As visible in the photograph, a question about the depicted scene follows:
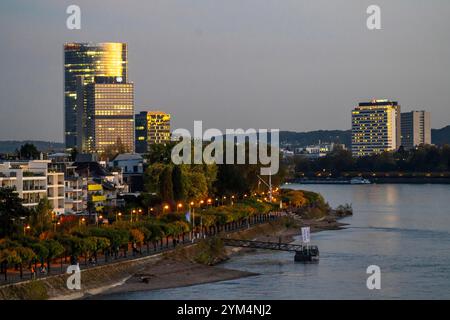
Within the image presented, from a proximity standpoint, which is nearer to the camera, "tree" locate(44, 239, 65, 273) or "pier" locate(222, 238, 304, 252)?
"tree" locate(44, 239, 65, 273)

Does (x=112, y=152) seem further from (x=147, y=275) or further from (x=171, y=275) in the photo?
(x=147, y=275)

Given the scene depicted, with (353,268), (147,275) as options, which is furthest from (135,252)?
(353,268)

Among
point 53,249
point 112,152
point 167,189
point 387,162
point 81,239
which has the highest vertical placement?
point 112,152

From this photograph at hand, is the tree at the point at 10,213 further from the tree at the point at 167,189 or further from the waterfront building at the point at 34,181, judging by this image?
the tree at the point at 167,189

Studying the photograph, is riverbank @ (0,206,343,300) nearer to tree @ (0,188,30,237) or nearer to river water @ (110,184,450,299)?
river water @ (110,184,450,299)

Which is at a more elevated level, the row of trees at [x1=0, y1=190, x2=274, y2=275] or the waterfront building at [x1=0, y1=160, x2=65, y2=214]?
the waterfront building at [x1=0, y1=160, x2=65, y2=214]

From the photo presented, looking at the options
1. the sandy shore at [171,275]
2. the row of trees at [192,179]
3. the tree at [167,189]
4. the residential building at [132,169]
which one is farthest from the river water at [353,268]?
the residential building at [132,169]

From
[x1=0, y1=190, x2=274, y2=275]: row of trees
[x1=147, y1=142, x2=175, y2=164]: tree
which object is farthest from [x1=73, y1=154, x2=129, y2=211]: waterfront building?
[x1=0, y1=190, x2=274, y2=275]: row of trees

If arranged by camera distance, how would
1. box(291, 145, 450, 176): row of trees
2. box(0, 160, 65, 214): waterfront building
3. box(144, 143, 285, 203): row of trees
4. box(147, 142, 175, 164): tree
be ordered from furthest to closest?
box(291, 145, 450, 176): row of trees < box(147, 142, 175, 164): tree < box(144, 143, 285, 203): row of trees < box(0, 160, 65, 214): waterfront building
